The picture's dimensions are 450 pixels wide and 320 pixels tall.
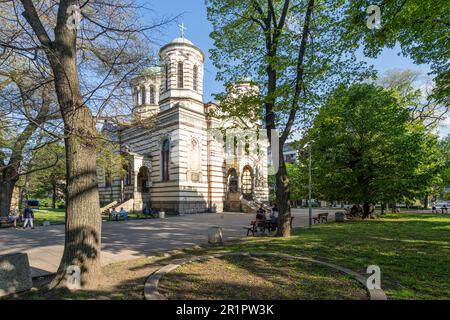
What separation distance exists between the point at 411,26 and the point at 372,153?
12665 millimetres

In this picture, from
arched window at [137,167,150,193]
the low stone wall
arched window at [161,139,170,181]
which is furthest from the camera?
arched window at [137,167,150,193]

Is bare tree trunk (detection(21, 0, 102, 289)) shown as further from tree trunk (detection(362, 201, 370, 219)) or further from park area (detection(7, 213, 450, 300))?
tree trunk (detection(362, 201, 370, 219))

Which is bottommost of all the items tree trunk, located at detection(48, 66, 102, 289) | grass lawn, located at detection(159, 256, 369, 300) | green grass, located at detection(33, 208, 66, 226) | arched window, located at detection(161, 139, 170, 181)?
green grass, located at detection(33, 208, 66, 226)

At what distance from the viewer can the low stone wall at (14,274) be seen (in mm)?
5934

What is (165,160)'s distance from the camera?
3180 centimetres

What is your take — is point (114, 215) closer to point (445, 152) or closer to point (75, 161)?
point (75, 161)

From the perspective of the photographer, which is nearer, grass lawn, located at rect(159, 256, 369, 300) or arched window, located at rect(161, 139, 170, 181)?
grass lawn, located at rect(159, 256, 369, 300)

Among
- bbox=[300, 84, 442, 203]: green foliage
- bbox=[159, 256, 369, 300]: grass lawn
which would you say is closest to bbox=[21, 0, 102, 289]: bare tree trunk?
bbox=[159, 256, 369, 300]: grass lawn

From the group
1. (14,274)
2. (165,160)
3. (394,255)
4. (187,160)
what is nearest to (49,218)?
(165,160)

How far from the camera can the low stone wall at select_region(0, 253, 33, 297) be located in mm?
5934

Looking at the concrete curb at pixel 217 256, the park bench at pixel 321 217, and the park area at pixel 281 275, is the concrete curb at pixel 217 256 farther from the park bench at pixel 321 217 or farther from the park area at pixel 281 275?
the park bench at pixel 321 217

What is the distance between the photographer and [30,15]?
6.32 metres
